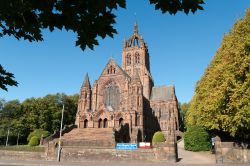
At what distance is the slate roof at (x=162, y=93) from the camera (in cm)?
6619

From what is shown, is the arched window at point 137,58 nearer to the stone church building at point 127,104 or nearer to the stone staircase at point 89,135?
the stone church building at point 127,104

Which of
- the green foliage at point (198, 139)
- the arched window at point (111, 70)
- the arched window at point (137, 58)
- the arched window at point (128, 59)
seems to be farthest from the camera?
the arched window at point (128, 59)

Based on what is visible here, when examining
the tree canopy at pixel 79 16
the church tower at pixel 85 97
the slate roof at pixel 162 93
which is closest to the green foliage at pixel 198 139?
the church tower at pixel 85 97

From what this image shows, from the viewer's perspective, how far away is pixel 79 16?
4.06m

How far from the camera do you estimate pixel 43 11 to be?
12.9ft

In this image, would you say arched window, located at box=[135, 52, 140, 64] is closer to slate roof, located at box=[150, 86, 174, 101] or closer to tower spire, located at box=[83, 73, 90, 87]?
slate roof, located at box=[150, 86, 174, 101]

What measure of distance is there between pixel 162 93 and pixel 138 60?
1198 cm

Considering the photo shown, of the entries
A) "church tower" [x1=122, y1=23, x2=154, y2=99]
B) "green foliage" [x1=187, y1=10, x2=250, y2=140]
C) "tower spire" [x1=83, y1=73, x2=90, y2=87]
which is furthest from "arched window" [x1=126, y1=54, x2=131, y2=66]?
"green foliage" [x1=187, y1=10, x2=250, y2=140]

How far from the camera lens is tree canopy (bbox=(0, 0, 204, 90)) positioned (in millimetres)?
3910

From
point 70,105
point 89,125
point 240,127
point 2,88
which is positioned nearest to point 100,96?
point 89,125

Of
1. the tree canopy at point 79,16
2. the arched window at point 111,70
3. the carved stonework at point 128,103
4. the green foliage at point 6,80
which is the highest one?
the arched window at point 111,70

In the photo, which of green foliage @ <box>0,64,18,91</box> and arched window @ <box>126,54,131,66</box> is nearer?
green foliage @ <box>0,64,18,91</box>

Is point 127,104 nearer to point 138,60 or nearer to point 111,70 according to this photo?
point 111,70

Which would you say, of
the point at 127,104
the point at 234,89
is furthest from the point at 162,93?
the point at 234,89
